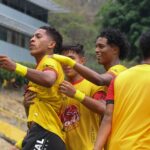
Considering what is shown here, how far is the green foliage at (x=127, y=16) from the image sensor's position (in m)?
30.4

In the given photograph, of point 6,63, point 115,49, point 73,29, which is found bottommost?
point 73,29

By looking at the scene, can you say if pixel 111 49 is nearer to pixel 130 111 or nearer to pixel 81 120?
pixel 81 120

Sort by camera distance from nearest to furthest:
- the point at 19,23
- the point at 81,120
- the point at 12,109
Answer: the point at 81,120 < the point at 12,109 < the point at 19,23

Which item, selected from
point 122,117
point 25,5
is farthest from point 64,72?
point 25,5

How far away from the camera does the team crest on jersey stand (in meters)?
6.45

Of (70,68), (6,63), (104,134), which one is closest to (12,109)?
(70,68)

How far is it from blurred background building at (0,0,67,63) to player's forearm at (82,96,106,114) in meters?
31.2

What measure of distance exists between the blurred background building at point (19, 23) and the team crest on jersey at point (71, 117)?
30.8 metres

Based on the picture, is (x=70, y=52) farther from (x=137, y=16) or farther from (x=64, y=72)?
(x=137, y=16)

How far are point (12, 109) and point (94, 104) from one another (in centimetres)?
2283

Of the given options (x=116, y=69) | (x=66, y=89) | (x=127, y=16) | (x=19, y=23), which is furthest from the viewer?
(x=19, y=23)

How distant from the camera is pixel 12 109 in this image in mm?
28672

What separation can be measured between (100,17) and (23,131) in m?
10.2

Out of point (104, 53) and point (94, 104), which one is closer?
point (94, 104)
